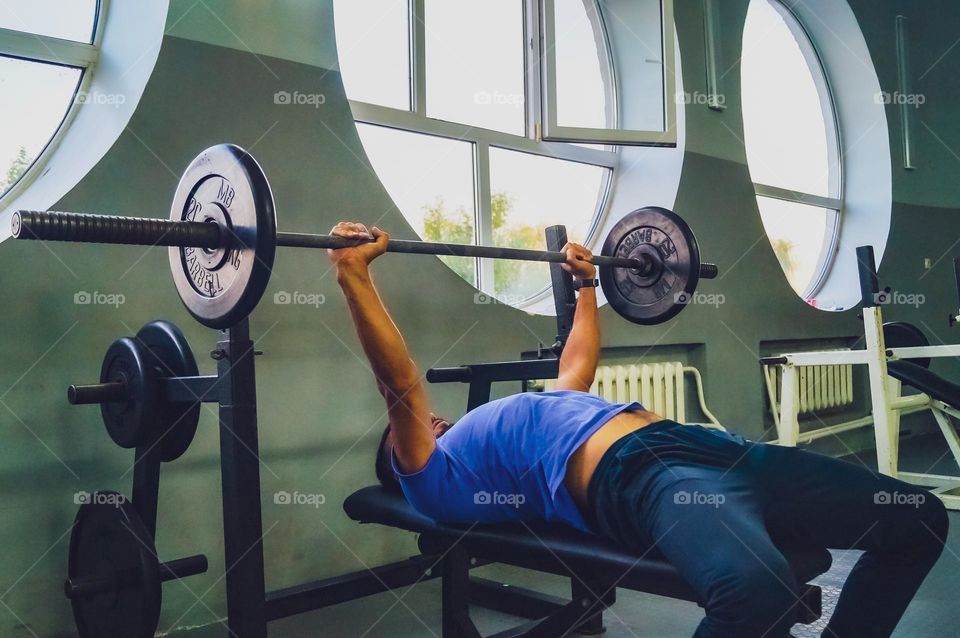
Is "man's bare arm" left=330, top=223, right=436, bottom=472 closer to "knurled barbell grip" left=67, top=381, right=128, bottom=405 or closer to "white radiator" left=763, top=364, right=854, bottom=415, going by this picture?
"knurled barbell grip" left=67, top=381, right=128, bottom=405

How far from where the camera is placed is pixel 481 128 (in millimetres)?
2965

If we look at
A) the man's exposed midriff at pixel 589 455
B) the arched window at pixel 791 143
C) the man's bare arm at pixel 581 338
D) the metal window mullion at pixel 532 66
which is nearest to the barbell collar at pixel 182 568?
the man's exposed midriff at pixel 589 455

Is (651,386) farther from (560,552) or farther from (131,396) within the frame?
(131,396)

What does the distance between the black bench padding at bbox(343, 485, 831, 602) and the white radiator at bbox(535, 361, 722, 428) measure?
58.4 inches

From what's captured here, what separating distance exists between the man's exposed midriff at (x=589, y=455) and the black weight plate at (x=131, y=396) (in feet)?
2.80

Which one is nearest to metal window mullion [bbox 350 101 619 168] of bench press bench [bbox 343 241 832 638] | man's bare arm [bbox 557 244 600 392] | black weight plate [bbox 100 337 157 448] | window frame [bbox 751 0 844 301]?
bench press bench [bbox 343 241 832 638]

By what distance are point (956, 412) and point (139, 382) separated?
3.19 metres

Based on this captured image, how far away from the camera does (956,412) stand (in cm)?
318

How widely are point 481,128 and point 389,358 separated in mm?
1734

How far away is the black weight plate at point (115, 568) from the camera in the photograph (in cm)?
143

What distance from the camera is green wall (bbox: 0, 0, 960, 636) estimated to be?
5.77 ft

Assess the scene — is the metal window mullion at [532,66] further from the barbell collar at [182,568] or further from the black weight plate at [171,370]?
the barbell collar at [182,568]

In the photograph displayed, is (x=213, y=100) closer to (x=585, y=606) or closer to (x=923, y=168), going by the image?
(x=585, y=606)

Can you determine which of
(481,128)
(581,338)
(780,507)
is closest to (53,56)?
(481,128)
